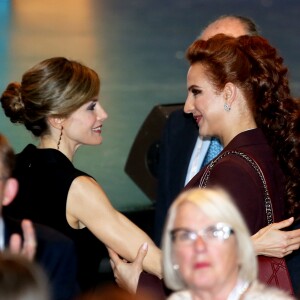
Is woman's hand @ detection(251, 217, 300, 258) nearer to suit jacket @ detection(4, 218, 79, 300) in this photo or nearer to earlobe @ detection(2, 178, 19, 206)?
suit jacket @ detection(4, 218, 79, 300)

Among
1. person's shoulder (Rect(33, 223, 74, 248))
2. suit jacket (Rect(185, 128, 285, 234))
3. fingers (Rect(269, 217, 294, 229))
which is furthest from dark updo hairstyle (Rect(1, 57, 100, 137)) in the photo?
fingers (Rect(269, 217, 294, 229))

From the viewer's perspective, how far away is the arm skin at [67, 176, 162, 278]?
3314 millimetres

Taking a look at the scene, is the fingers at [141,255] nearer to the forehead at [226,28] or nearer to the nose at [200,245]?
the nose at [200,245]

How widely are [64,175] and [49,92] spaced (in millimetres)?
291

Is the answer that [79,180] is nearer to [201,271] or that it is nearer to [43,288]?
[201,271]

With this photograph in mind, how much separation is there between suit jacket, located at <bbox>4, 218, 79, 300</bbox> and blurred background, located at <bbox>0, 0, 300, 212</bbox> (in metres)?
3.15

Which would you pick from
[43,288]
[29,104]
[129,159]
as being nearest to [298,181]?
[29,104]

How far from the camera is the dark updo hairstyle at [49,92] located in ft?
11.2

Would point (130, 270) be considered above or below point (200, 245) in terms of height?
below

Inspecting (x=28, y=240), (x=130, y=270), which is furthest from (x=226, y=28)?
(x=28, y=240)

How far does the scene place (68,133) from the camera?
3.51 m

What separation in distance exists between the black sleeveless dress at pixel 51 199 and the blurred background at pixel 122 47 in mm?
2525

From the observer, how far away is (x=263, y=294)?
8.18 ft

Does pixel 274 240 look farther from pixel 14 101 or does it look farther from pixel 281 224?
pixel 14 101
